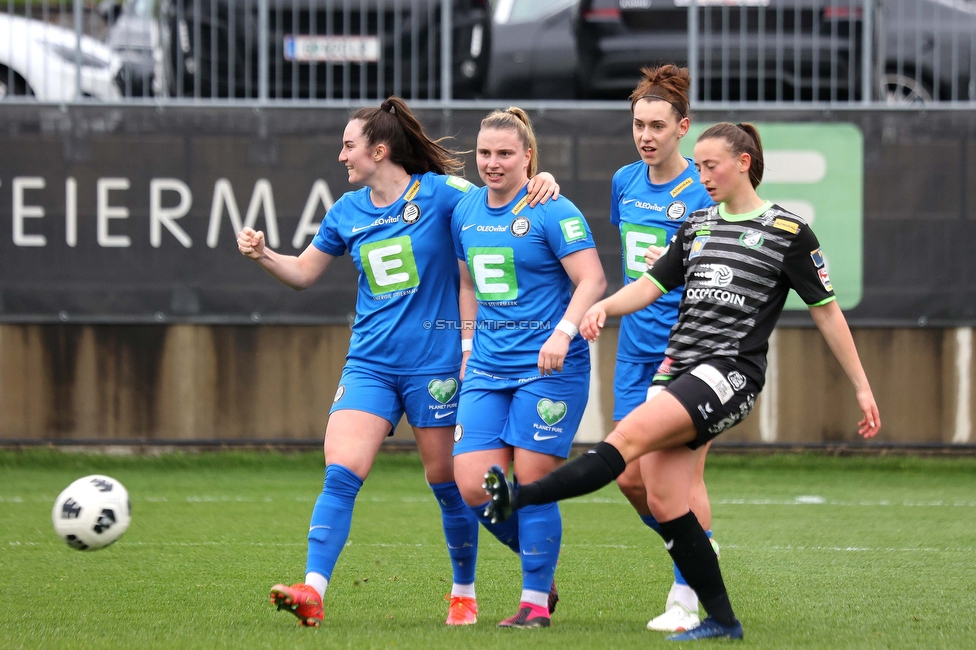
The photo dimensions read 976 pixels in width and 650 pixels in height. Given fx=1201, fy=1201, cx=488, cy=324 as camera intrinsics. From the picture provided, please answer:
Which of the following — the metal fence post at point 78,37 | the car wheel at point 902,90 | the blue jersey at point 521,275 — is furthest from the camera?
the car wheel at point 902,90

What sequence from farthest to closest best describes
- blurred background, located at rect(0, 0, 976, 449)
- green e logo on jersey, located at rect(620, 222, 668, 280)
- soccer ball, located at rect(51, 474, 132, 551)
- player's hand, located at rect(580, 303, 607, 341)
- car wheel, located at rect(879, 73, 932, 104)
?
car wheel, located at rect(879, 73, 932, 104) < blurred background, located at rect(0, 0, 976, 449) < green e logo on jersey, located at rect(620, 222, 668, 280) < soccer ball, located at rect(51, 474, 132, 551) < player's hand, located at rect(580, 303, 607, 341)

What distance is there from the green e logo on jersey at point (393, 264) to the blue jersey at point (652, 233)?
37.7 inches

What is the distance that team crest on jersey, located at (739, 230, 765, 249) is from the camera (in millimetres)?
4344

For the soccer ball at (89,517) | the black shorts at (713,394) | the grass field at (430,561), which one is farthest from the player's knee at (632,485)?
the soccer ball at (89,517)

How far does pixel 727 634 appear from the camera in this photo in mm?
4402

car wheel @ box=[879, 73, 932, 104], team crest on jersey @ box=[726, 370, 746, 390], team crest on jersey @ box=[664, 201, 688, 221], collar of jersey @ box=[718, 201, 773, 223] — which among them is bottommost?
team crest on jersey @ box=[726, 370, 746, 390]

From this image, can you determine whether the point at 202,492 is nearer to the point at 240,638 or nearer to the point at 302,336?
the point at 302,336

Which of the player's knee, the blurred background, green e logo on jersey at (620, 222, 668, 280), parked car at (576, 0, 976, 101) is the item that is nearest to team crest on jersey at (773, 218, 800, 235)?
green e logo on jersey at (620, 222, 668, 280)

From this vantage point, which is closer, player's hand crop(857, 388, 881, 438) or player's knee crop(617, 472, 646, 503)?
player's hand crop(857, 388, 881, 438)

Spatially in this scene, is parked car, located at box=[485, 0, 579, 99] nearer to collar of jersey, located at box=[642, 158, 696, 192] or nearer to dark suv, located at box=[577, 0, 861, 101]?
dark suv, located at box=[577, 0, 861, 101]

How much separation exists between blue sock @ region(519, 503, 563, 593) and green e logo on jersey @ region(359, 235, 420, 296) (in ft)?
3.52

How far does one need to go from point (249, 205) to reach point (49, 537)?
3.83 meters

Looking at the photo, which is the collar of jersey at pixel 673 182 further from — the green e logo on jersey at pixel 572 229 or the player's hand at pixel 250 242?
the player's hand at pixel 250 242

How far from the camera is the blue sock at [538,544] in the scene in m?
4.73
